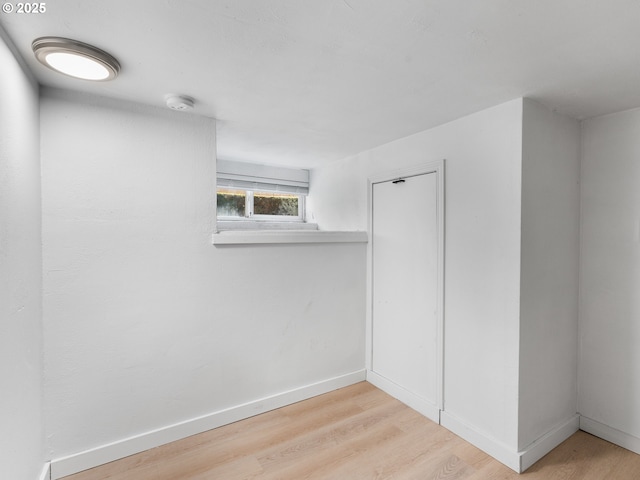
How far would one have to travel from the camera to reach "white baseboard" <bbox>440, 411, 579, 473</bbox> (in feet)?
6.01

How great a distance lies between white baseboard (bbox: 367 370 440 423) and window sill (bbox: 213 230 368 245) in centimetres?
127

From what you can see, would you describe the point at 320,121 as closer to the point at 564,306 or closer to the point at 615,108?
the point at 615,108

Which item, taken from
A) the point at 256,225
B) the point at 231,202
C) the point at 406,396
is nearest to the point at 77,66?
the point at 231,202

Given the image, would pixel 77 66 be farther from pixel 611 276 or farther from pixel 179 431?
pixel 611 276

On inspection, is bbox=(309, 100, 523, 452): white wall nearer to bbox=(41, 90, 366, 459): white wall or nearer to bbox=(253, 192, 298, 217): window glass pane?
bbox=(41, 90, 366, 459): white wall

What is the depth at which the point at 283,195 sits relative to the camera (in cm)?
392

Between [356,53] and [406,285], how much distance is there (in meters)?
1.80

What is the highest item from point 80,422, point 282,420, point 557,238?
point 557,238

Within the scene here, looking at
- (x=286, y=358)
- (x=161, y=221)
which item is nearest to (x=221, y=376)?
(x=286, y=358)

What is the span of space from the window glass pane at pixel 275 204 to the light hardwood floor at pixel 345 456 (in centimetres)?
222

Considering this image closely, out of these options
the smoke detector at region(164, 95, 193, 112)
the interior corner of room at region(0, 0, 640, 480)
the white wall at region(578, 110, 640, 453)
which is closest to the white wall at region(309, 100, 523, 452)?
the interior corner of room at region(0, 0, 640, 480)

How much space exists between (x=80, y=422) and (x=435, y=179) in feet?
9.14

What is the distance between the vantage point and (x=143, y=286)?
6.52 feet

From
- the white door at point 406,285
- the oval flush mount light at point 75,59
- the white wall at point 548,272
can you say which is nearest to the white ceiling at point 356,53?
the oval flush mount light at point 75,59
